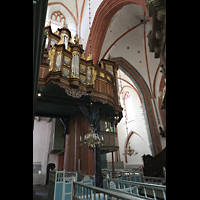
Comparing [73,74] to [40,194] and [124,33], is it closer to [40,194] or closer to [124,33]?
[40,194]

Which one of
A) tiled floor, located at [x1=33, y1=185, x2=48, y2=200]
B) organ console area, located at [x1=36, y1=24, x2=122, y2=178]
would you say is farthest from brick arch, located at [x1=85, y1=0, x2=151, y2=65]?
tiled floor, located at [x1=33, y1=185, x2=48, y2=200]

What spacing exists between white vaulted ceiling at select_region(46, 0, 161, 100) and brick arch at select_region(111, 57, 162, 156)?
0.38 m

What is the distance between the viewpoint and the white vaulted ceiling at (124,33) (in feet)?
41.0

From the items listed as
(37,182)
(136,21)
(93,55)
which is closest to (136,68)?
(136,21)

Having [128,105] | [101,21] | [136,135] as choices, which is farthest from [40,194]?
[128,105]

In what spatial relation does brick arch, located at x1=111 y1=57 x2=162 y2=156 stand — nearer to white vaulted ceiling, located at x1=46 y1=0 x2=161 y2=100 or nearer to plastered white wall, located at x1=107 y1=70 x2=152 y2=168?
white vaulted ceiling, located at x1=46 y1=0 x2=161 y2=100

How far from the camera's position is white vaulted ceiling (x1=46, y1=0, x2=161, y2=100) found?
1250cm

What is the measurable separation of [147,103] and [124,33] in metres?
7.29

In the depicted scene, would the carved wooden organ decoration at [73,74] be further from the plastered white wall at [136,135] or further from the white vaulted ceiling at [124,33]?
the plastered white wall at [136,135]
